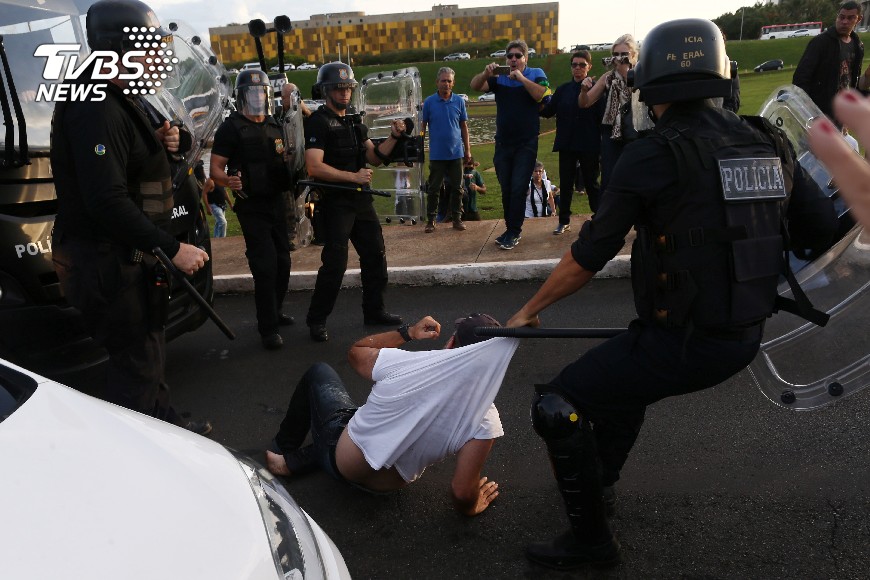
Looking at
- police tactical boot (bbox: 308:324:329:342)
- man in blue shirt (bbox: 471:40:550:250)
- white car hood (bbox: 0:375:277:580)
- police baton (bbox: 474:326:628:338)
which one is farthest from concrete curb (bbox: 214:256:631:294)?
white car hood (bbox: 0:375:277:580)

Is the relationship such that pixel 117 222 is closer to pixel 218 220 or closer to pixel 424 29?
pixel 218 220

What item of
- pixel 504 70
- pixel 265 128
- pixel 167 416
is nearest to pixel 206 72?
pixel 265 128

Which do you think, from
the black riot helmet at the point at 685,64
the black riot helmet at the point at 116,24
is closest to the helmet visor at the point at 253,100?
the black riot helmet at the point at 116,24

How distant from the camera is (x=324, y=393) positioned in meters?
3.06

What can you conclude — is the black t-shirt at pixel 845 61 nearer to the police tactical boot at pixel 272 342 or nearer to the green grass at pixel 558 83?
the green grass at pixel 558 83

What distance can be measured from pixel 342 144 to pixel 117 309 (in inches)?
95.3

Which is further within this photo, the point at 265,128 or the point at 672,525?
the point at 265,128

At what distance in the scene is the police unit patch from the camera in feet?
7.07

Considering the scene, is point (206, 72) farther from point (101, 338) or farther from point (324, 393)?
point (324, 393)

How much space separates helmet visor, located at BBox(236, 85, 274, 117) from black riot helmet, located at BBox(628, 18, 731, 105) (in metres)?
3.31

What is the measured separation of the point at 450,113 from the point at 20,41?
4.43 metres

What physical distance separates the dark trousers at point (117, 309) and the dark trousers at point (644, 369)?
1864 millimetres

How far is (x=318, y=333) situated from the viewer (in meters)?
5.07

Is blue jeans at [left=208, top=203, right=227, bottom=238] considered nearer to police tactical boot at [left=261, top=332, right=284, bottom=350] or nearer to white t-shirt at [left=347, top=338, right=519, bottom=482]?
police tactical boot at [left=261, top=332, right=284, bottom=350]
